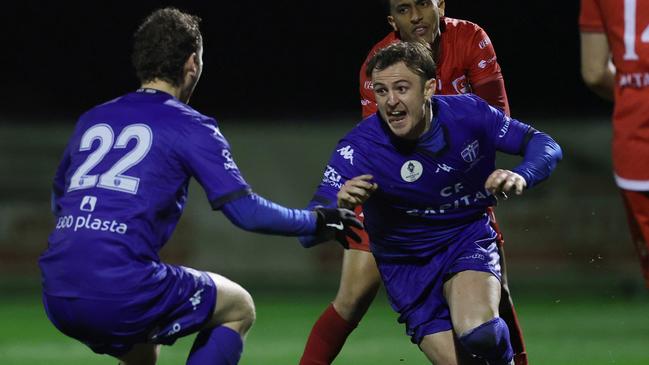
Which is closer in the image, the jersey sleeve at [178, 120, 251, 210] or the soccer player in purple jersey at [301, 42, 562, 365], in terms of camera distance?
the jersey sleeve at [178, 120, 251, 210]

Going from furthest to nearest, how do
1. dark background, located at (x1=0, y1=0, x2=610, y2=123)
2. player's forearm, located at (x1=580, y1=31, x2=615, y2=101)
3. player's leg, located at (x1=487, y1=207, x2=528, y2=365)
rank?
dark background, located at (x1=0, y1=0, x2=610, y2=123) < player's leg, located at (x1=487, y1=207, x2=528, y2=365) < player's forearm, located at (x1=580, y1=31, x2=615, y2=101)

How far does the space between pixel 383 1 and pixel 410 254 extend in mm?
1298

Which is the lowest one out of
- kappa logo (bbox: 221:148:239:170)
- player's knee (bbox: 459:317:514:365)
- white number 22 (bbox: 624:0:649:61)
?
player's knee (bbox: 459:317:514:365)

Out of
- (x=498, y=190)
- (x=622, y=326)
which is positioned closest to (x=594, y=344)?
(x=622, y=326)

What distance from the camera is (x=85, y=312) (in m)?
4.01

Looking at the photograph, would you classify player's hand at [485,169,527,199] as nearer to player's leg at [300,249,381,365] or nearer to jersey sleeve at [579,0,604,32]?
jersey sleeve at [579,0,604,32]

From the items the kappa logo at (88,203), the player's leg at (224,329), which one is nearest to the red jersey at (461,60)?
the player's leg at (224,329)

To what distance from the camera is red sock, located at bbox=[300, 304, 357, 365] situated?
5.53 meters

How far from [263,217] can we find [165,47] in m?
0.72

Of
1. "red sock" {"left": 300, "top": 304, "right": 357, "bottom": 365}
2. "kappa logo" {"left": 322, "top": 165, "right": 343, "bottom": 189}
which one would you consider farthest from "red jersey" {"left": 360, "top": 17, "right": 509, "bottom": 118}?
"red sock" {"left": 300, "top": 304, "right": 357, "bottom": 365}

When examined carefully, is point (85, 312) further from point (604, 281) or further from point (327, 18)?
point (327, 18)

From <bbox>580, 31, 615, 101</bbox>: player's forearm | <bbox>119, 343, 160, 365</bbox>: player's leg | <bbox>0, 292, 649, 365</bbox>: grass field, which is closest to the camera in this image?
<bbox>580, 31, 615, 101</bbox>: player's forearm

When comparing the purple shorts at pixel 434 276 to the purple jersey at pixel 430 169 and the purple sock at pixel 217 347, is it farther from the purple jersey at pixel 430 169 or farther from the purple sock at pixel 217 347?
the purple sock at pixel 217 347

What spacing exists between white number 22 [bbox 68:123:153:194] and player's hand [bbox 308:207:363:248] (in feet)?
2.23
